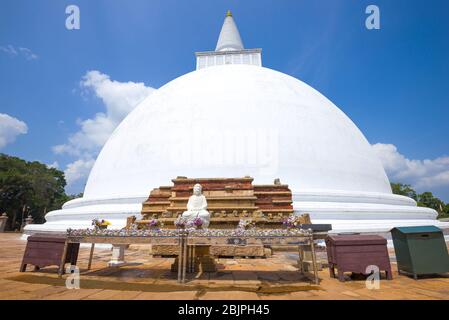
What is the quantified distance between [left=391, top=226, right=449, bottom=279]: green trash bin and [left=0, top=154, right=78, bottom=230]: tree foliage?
115ft

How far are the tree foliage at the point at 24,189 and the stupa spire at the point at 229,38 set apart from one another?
2576cm

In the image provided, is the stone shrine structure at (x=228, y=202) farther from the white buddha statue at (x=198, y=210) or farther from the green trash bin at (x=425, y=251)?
the green trash bin at (x=425, y=251)

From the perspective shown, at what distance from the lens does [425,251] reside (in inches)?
170

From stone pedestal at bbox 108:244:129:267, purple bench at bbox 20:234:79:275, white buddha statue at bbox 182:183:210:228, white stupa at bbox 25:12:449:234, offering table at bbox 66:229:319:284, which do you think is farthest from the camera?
white stupa at bbox 25:12:449:234

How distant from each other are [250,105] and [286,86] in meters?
2.93

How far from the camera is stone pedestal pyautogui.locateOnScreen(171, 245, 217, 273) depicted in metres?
5.00

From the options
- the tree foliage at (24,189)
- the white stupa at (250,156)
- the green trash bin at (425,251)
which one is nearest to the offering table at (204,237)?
the green trash bin at (425,251)

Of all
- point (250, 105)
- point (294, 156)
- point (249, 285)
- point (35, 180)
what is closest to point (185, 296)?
point (249, 285)

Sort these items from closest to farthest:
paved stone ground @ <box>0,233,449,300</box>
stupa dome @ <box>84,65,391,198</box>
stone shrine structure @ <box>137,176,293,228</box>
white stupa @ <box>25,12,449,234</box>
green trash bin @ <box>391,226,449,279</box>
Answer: paved stone ground @ <box>0,233,449,300</box> < green trash bin @ <box>391,226,449,279</box> < stone shrine structure @ <box>137,176,293,228</box> < white stupa @ <box>25,12,449,234</box> < stupa dome @ <box>84,65,391,198</box>

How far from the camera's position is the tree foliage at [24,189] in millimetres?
28859

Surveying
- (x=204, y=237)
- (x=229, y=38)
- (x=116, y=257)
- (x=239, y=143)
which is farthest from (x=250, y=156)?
(x=229, y=38)

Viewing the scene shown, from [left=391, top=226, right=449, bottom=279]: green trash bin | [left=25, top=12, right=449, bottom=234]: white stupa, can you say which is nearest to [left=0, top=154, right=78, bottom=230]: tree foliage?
[left=25, top=12, right=449, bottom=234]: white stupa

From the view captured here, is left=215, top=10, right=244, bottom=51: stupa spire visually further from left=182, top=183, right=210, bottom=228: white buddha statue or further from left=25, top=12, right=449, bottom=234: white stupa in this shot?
left=182, top=183, right=210, bottom=228: white buddha statue
